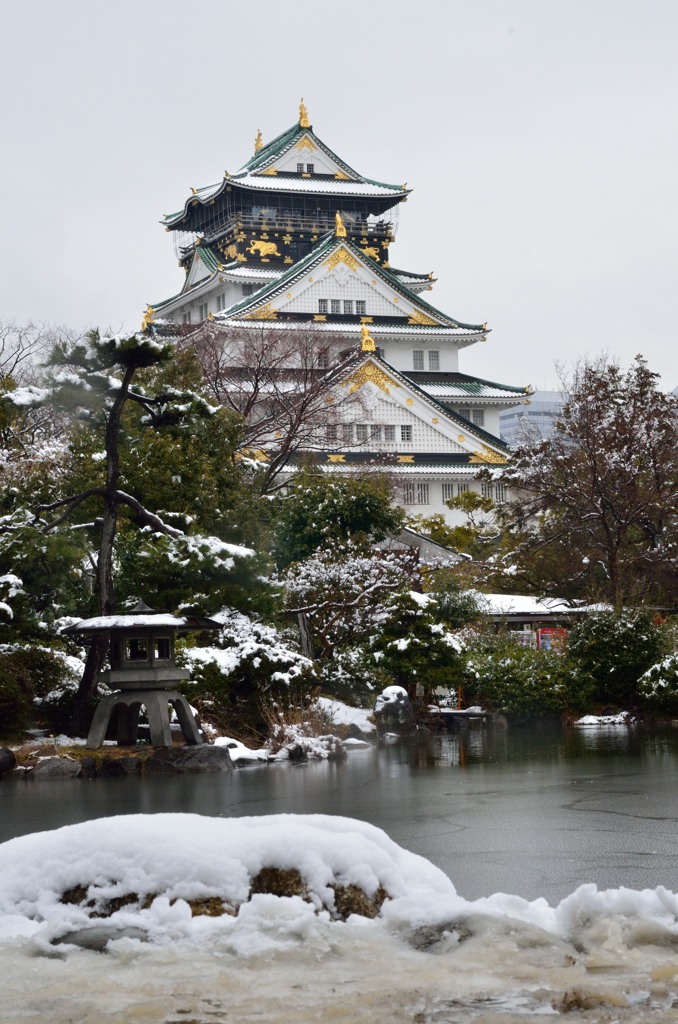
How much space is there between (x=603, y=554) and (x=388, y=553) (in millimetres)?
6855

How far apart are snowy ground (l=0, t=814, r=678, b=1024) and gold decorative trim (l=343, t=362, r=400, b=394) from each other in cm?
4075

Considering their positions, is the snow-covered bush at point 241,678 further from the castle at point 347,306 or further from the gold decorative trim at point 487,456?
the gold decorative trim at point 487,456

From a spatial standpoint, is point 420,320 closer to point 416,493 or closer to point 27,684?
point 416,493

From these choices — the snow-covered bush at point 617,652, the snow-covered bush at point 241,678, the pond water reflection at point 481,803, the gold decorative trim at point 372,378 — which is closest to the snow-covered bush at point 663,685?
the snow-covered bush at point 617,652

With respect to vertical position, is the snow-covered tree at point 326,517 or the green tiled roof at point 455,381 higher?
the green tiled roof at point 455,381

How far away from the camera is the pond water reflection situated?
871 cm

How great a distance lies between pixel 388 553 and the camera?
94.7 ft

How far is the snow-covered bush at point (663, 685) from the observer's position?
2425 centimetres

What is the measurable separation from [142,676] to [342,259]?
40415 mm

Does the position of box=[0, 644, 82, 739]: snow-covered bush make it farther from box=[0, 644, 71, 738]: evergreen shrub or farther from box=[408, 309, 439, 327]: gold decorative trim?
box=[408, 309, 439, 327]: gold decorative trim

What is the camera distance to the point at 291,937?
6.23 metres

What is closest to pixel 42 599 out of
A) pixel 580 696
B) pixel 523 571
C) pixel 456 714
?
pixel 456 714

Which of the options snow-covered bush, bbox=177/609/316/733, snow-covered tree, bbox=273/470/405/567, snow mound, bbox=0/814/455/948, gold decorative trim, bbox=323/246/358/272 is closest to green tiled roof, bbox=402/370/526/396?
gold decorative trim, bbox=323/246/358/272

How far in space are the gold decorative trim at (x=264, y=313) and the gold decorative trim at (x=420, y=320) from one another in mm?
6835
